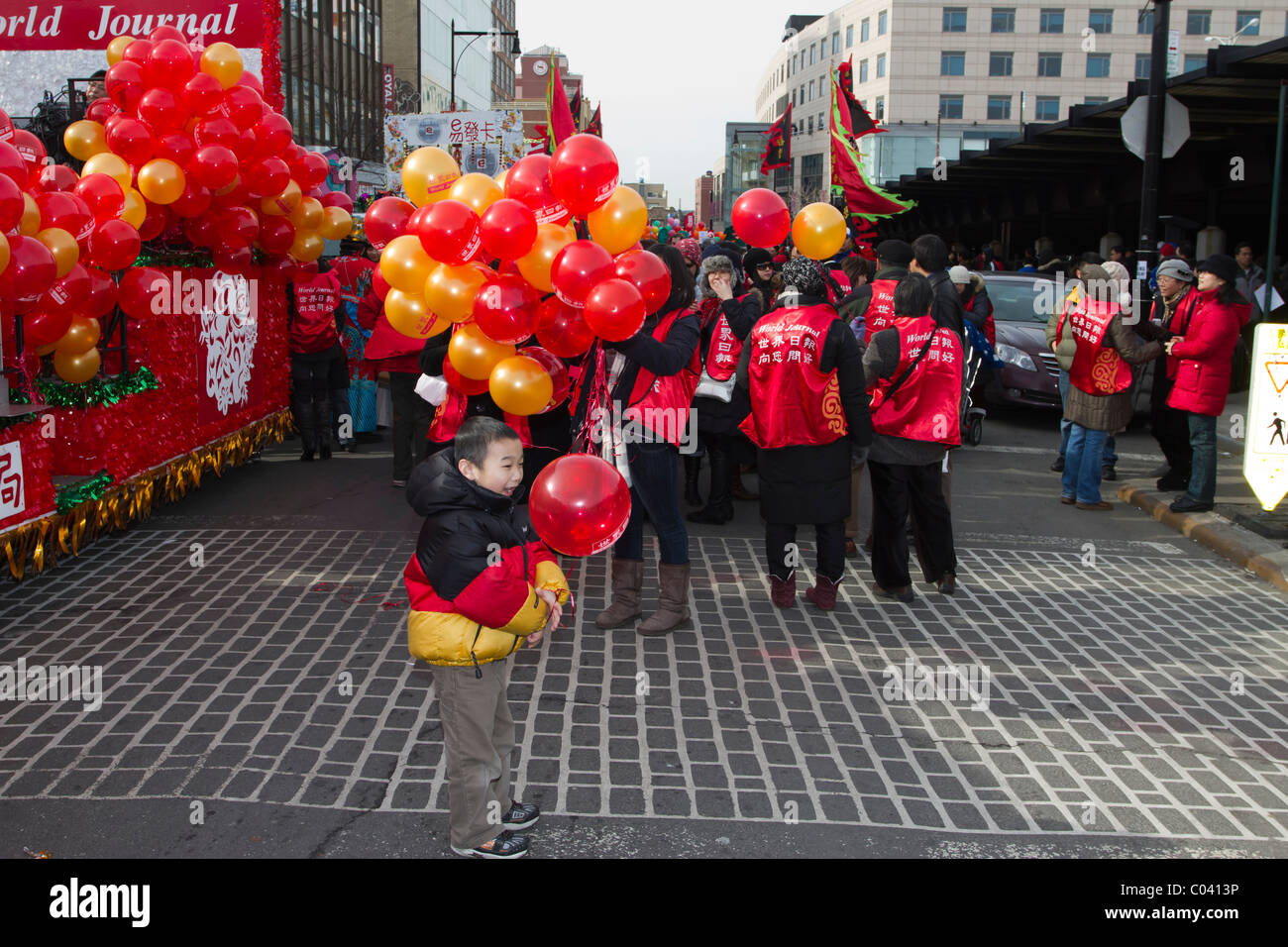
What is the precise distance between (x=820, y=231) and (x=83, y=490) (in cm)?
463

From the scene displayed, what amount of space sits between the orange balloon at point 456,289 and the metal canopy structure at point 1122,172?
8470 mm

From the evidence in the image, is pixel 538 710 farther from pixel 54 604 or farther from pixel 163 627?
pixel 54 604

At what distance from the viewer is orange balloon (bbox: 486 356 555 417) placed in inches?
185

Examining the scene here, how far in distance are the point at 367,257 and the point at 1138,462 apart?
7667mm

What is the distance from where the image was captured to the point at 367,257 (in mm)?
10688

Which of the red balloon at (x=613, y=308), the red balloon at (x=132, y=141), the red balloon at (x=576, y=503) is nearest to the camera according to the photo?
the red balloon at (x=576, y=503)

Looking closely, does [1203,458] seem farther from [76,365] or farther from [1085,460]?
[76,365]

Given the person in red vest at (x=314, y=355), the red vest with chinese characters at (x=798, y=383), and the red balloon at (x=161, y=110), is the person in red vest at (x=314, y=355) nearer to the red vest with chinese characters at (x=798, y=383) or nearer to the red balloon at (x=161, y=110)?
the red balloon at (x=161, y=110)

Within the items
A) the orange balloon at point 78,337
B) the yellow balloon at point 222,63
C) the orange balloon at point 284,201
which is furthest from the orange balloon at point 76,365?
the orange balloon at point 284,201

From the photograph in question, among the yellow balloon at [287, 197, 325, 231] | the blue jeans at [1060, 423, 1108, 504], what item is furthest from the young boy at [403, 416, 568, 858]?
the yellow balloon at [287, 197, 325, 231]

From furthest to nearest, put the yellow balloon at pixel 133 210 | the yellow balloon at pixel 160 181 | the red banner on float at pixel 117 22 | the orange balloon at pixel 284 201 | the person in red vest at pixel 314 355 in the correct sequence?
the red banner on float at pixel 117 22
the person in red vest at pixel 314 355
the orange balloon at pixel 284 201
the yellow balloon at pixel 160 181
the yellow balloon at pixel 133 210

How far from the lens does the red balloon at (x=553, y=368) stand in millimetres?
4965

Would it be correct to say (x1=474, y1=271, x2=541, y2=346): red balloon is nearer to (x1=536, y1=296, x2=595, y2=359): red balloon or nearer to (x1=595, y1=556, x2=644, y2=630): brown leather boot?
(x1=536, y1=296, x2=595, y2=359): red balloon
